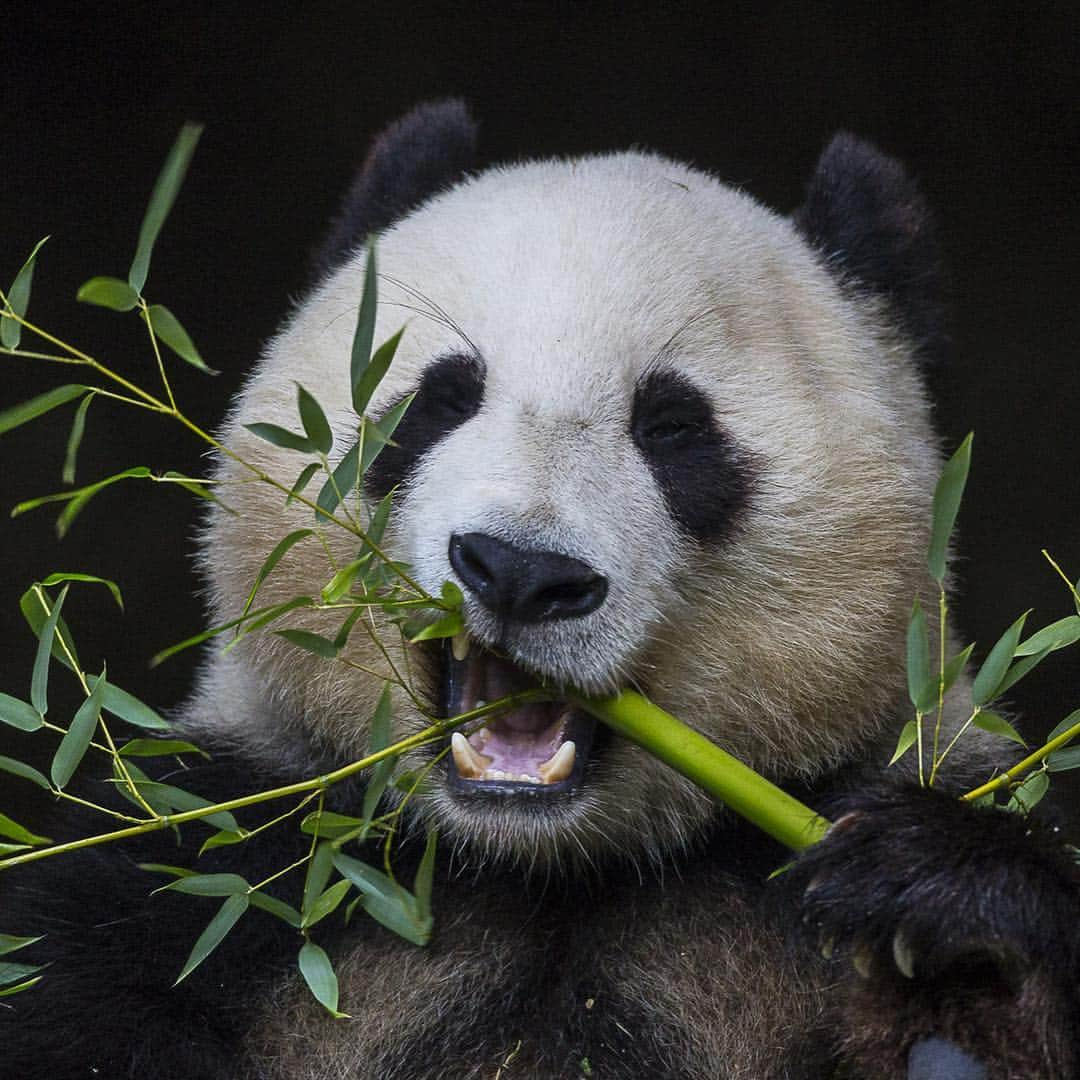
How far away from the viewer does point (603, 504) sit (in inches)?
107

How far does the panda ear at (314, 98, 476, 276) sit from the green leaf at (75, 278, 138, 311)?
143cm

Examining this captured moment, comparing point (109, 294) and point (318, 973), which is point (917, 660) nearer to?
point (318, 973)

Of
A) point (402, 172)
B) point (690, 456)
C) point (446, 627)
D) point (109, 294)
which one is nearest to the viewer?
point (109, 294)

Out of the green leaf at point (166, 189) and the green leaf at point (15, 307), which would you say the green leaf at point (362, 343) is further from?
the green leaf at point (15, 307)

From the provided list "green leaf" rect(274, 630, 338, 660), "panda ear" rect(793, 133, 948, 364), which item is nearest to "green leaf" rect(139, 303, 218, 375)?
"green leaf" rect(274, 630, 338, 660)

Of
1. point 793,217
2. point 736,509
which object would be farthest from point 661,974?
point 793,217

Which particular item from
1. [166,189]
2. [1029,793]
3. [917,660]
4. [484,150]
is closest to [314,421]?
[166,189]

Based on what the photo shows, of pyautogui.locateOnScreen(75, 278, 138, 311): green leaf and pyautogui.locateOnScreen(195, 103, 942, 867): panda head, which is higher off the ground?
pyautogui.locateOnScreen(75, 278, 138, 311): green leaf

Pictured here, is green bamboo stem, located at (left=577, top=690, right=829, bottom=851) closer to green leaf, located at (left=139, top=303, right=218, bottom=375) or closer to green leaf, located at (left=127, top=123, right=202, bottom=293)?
green leaf, located at (left=139, top=303, right=218, bottom=375)

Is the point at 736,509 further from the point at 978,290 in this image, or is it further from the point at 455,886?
the point at 978,290

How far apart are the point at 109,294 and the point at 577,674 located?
36.2 inches

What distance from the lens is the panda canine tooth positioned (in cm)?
267

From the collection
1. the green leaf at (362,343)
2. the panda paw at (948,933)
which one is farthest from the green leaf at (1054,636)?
the green leaf at (362,343)

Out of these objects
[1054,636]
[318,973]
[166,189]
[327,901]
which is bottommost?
[318,973]
